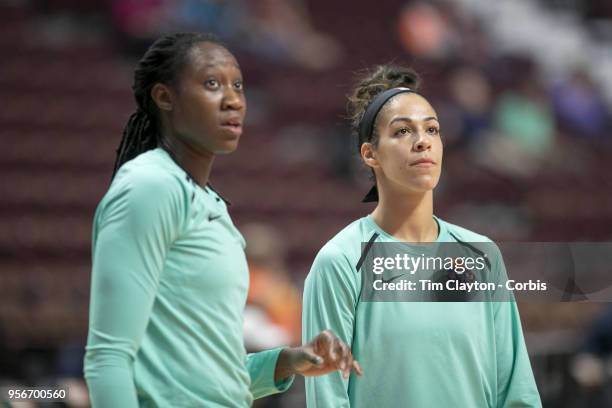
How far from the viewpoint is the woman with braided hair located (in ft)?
6.39

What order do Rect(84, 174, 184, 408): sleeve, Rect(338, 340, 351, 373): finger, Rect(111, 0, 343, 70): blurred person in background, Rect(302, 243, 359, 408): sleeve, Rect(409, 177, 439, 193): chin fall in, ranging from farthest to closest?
Rect(111, 0, 343, 70): blurred person in background → Rect(409, 177, 439, 193): chin → Rect(302, 243, 359, 408): sleeve → Rect(338, 340, 351, 373): finger → Rect(84, 174, 184, 408): sleeve

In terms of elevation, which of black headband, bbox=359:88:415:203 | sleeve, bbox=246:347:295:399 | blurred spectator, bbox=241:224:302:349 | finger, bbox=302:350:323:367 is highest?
black headband, bbox=359:88:415:203

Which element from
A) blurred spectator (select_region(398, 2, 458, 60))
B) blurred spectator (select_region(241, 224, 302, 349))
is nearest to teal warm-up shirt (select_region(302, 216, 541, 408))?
blurred spectator (select_region(241, 224, 302, 349))

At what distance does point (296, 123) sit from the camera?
10328 mm

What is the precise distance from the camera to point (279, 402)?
448cm

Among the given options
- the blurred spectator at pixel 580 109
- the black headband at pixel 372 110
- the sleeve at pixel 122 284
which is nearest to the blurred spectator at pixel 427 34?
the blurred spectator at pixel 580 109

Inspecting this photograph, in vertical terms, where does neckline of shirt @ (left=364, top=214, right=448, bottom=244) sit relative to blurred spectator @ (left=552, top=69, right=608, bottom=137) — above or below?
below

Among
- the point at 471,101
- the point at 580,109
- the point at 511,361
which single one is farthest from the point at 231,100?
the point at 580,109

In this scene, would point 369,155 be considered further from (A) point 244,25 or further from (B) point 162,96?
(A) point 244,25

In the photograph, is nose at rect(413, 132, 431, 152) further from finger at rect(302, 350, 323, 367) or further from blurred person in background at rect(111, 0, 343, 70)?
blurred person in background at rect(111, 0, 343, 70)

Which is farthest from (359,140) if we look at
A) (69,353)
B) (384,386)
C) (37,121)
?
(37,121)

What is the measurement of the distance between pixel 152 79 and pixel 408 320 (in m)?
0.91

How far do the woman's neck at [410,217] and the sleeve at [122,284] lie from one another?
3.20 feet

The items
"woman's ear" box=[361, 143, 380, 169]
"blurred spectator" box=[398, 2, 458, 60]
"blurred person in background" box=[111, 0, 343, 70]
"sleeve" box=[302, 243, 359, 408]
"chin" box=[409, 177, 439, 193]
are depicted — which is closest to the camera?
"sleeve" box=[302, 243, 359, 408]
